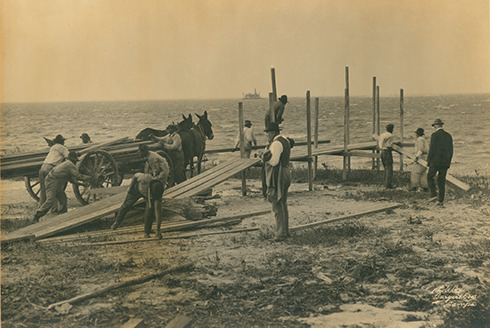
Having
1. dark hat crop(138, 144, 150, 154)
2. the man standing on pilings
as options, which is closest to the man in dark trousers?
the man standing on pilings

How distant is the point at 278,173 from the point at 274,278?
2173 mm

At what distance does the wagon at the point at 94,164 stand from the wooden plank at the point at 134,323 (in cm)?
448

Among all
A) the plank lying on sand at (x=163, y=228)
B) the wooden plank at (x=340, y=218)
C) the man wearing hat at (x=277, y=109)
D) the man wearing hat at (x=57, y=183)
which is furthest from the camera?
the man wearing hat at (x=277, y=109)

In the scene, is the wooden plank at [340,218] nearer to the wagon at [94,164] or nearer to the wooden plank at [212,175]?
the wooden plank at [212,175]

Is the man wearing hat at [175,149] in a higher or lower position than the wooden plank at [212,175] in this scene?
higher

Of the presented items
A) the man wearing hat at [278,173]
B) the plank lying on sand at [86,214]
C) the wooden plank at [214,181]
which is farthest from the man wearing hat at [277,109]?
the man wearing hat at [278,173]

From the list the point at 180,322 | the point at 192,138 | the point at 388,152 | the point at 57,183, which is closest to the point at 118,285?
the point at 180,322

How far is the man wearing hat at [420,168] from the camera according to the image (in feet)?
42.2

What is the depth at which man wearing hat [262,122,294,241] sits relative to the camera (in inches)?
340

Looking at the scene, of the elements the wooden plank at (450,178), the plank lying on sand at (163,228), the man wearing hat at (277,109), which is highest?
the man wearing hat at (277,109)

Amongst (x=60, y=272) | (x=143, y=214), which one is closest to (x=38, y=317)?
(x=60, y=272)

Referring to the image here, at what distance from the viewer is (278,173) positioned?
8836 millimetres

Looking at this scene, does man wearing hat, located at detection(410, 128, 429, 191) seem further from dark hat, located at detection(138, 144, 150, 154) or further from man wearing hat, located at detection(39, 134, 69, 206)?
man wearing hat, located at detection(39, 134, 69, 206)

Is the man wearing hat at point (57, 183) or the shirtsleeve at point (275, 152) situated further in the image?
the man wearing hat at point (57, 183)
